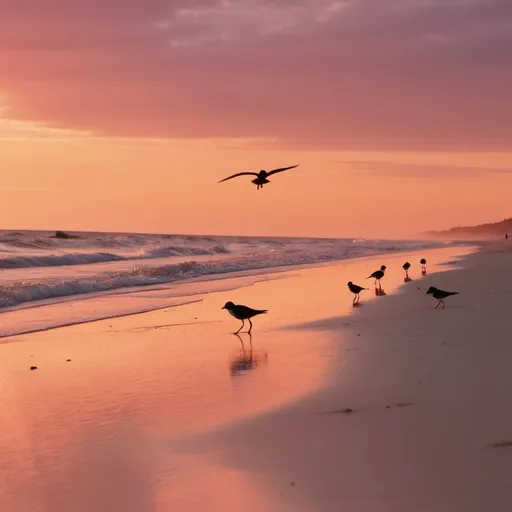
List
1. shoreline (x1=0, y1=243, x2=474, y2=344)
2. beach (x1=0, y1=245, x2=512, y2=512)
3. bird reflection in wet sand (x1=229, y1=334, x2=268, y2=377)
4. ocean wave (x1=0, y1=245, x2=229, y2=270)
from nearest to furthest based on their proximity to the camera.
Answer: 1. beach (x1=0, y1=245, x2=512, y2=512)
2. bird reflection in wet sand (x1=229, y1=334, x2=268, y2=377)
3. shoreline (x1=0, y1=243, x2=474, y2=344)
4. ocean wave (x1=0, y1=245, x2=229, y2=270)

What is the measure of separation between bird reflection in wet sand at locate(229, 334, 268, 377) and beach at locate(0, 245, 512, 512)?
3cm

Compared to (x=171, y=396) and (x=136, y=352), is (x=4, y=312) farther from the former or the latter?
(x=171, y=396)

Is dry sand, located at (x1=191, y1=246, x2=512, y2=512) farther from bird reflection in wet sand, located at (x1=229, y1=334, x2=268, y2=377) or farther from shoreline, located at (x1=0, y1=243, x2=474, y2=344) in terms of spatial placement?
shoreline, located at (x1=0, y1=243, x2=474, y2=344)

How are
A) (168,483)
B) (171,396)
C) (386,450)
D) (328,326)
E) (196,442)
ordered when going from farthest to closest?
(328,326) → (171,396) → (196,442) → (386,450) → (168,483)

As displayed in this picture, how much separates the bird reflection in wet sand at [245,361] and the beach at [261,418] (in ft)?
0.09

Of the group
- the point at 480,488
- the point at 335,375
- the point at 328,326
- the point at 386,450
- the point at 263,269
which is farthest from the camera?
the point at 263,269

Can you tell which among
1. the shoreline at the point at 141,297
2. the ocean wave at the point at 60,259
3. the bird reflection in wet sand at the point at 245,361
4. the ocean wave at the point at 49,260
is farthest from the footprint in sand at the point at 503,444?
the ocean wave at the point at 49,260

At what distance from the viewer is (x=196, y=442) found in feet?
23.9

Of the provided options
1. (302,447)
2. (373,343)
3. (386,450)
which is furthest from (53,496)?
(373,343)

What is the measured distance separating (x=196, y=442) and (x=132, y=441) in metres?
0.63

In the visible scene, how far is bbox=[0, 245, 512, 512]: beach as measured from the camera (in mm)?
5797

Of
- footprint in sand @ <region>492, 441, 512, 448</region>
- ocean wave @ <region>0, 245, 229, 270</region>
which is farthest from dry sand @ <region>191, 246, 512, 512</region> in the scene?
ocean wave @ <region>0, 245, 229, 270</region>

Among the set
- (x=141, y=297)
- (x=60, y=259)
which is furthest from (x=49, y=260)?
(x=141, y=297)

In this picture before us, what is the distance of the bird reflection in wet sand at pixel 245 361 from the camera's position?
434 inches
